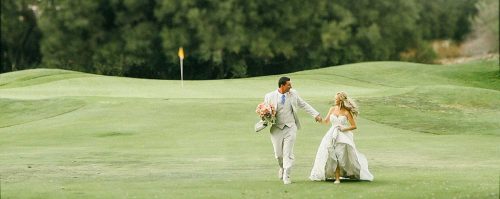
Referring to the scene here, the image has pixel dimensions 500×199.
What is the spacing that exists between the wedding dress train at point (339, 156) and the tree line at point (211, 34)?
5394cm

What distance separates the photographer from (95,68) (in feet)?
246

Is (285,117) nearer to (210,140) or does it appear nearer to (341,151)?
(341,151)

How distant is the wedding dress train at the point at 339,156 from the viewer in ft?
64.5

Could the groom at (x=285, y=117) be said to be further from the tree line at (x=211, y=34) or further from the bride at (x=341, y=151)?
the tree line at (x=211, y=34)

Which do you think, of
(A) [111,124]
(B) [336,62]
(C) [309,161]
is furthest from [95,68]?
(C) [309,161]

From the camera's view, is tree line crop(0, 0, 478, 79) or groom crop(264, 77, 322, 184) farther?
tree line crop(0, 0, 478, 79)

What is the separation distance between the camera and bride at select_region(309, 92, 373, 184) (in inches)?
774

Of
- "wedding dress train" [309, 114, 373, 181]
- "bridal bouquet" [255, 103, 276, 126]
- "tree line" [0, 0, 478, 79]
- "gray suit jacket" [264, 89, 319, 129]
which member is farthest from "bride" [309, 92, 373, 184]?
"tree line" [0, 0, 478, 79]

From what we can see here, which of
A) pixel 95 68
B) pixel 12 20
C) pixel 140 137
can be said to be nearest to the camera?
pixel 140 137

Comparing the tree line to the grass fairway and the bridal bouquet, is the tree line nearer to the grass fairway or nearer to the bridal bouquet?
the grass fairway

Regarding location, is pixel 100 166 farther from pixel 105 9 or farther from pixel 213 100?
pixel 105 9

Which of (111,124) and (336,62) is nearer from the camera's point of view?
(111,124)

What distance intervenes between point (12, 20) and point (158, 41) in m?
12.9

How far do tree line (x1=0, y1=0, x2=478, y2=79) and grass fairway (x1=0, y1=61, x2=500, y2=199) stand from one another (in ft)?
82.7
